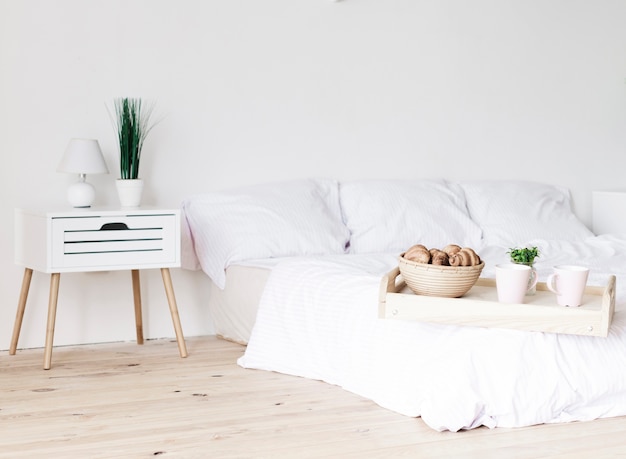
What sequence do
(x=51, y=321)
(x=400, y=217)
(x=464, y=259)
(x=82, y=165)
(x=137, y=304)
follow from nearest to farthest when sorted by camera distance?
1. (x=464, y=259)
2. (x=51, y=321)
3. (x=82, y=165)
4. (x=137, y=304)
5. (x=400, y=217)

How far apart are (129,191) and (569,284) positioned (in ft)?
5.79

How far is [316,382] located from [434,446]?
73 cm

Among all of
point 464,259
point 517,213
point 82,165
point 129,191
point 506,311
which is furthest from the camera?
A: point 517,213

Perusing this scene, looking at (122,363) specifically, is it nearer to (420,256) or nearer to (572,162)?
(420,256)

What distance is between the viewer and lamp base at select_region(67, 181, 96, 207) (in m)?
3.32

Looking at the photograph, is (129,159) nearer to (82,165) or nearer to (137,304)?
(82,165)

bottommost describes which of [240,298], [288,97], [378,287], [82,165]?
[240,298]

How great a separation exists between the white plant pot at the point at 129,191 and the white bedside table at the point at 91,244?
0.14 m

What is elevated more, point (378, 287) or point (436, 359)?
point (378, 287)

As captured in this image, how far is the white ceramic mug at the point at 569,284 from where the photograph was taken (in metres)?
2.38

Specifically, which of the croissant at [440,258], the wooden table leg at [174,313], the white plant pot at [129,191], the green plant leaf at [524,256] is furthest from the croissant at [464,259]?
the white plant pot at [129,191]

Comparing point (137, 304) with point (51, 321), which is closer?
point (51, 321)

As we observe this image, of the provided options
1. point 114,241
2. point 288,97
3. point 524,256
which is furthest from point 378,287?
point 288,97

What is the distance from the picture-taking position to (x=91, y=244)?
10.4 ft
